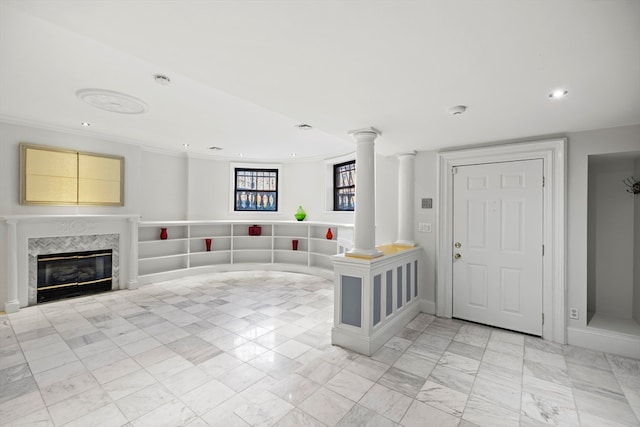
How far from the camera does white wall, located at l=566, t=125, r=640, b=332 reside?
3074 mm

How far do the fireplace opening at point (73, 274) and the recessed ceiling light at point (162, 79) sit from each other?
3638mm

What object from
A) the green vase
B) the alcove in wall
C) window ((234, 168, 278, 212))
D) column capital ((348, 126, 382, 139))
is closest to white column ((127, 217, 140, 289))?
window ((234, 168, 278, 212))

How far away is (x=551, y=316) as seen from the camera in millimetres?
3266

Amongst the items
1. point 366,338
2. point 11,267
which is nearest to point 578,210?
point 366,338

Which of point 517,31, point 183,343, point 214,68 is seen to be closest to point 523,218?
point 517,31

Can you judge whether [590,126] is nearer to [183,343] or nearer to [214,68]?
[214,68]

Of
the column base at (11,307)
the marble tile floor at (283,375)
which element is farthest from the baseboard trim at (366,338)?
the column base at (11,307)

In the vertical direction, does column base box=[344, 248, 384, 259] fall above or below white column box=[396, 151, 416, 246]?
below

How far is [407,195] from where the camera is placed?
4.21 meters

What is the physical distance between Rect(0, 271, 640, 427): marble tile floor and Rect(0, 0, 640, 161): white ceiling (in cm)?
238

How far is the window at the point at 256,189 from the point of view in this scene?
286 inches

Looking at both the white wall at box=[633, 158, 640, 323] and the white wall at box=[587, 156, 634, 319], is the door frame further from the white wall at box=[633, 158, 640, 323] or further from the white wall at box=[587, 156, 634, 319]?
the white wall at box=[633, 158, 640, 323]

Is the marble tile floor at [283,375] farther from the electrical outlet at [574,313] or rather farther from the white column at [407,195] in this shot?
the white column at [407,195]

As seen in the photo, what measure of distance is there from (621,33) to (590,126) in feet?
6.42
